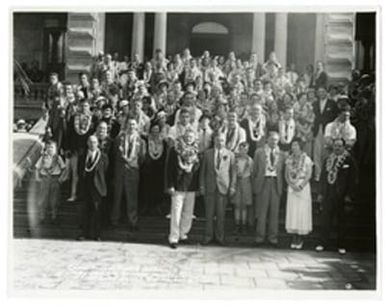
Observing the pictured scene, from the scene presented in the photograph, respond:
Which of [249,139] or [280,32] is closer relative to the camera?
[280,32]

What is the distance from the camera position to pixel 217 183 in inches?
249

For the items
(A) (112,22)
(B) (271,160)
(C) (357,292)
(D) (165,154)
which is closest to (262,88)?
(B) (271,160)

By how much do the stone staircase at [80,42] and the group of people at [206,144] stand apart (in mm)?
102

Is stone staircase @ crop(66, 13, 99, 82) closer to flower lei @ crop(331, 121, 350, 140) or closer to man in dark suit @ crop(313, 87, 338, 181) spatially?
man in dark suit @ crop(313, 87, 338, 181)

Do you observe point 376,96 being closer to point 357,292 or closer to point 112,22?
point 357,292

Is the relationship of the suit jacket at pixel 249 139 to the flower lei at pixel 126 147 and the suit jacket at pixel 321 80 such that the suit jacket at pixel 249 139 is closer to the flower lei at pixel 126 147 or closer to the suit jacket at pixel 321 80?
the suit jacket at pixel 321 80

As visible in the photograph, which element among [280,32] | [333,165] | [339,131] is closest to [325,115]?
[339,131]

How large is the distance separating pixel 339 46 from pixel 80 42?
237 cm

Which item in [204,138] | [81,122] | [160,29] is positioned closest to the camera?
[160,29]

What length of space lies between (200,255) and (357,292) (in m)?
1.43

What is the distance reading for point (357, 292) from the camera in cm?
Result: 606

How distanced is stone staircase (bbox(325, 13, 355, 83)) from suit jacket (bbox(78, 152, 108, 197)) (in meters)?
2.23

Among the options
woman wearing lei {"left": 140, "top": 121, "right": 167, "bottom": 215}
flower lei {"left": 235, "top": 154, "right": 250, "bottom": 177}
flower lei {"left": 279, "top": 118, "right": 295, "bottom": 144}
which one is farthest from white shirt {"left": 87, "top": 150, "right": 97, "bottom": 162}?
flower lei {"left": 279, "top": 118, "right": 295, "bottom": 144}

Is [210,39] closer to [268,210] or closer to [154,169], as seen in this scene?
[154,169]
